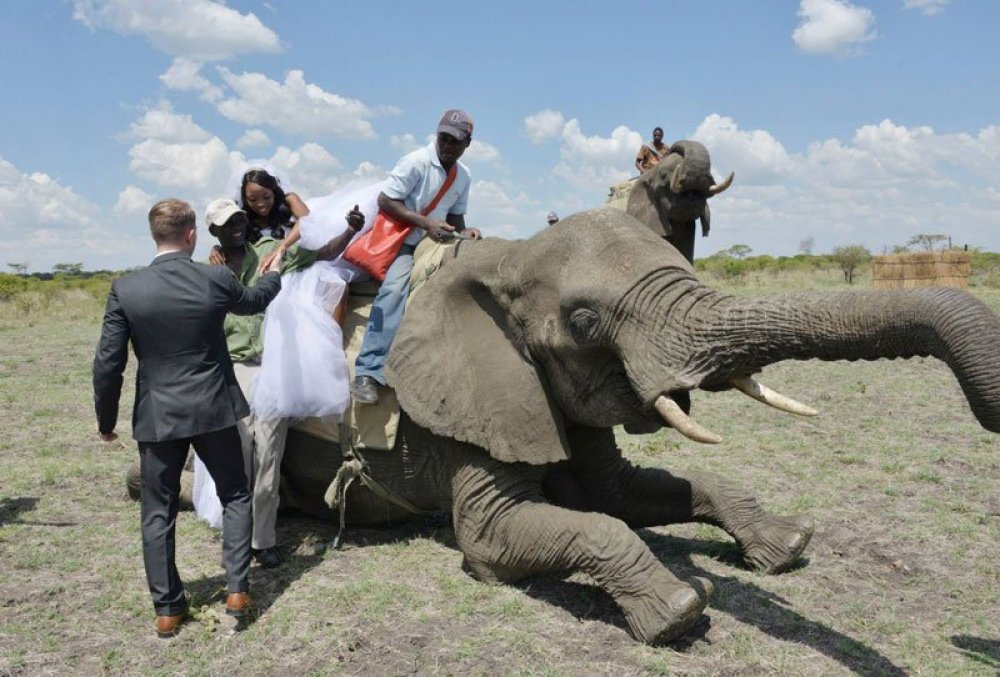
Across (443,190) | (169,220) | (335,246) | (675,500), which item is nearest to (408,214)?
(443,190)

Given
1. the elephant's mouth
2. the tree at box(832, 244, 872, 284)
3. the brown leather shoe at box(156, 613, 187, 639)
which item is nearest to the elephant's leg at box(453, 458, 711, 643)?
the elephant's mouth

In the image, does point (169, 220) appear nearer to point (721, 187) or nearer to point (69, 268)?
point (721, 187)

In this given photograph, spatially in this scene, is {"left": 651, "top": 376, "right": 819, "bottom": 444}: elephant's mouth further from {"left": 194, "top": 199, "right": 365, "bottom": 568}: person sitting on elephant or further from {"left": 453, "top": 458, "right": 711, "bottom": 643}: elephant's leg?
{"left": 194, "top": 199, "right": 365, "bottom": 568}: person sitting on elephant

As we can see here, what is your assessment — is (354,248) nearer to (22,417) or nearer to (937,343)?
(937,343)

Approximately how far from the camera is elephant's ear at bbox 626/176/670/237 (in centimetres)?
616

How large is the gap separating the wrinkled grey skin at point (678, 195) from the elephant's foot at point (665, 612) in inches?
108

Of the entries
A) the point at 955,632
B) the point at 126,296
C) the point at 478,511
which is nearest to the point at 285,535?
the point at 478,511

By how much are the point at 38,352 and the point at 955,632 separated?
16811mm

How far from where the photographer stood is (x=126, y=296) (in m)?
4.50

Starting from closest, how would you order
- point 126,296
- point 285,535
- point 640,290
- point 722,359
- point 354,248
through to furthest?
point 722,359, point 640,290, point 126,296, point 354,248, point 285,535

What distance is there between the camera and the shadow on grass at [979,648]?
167 inches

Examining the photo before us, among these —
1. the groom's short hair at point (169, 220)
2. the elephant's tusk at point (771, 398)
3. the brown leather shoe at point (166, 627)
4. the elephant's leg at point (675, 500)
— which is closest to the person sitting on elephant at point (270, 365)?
the groom's short hair at point (169, 220)

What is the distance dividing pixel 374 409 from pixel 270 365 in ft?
2.47

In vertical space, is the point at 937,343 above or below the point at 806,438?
above
